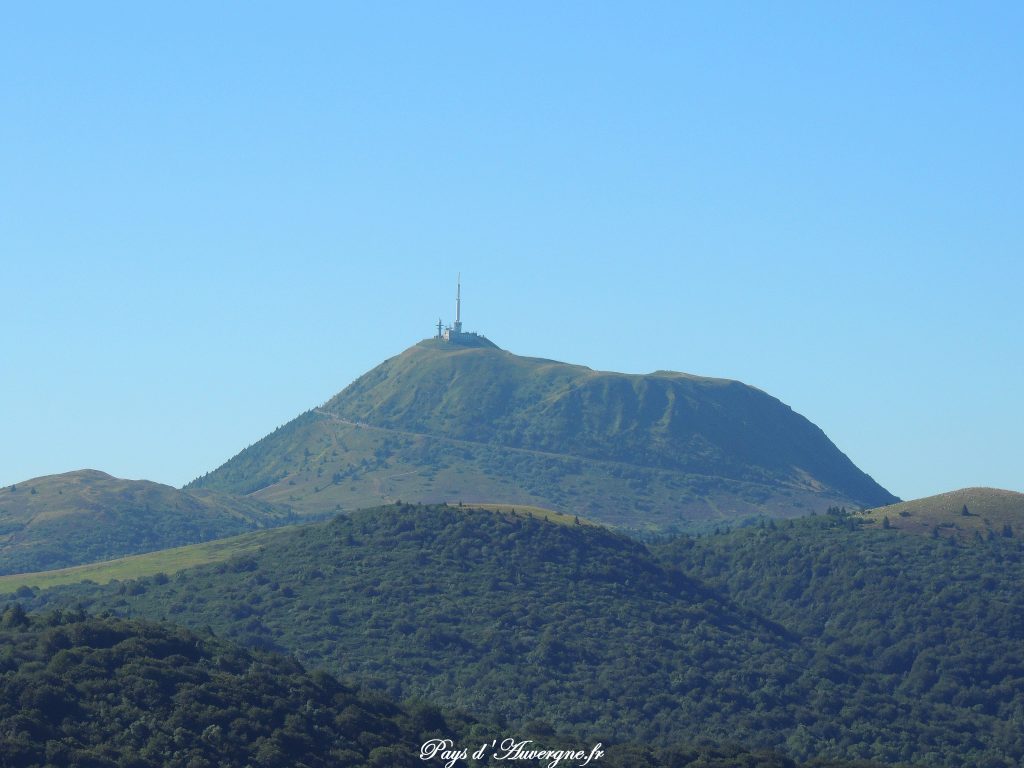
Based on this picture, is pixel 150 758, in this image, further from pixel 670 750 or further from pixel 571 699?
pixel 571 699

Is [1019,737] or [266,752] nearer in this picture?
[266,752]

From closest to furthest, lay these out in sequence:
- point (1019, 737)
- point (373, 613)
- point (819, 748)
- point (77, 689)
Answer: point (77, 689) < point (819, 748) < point (1019, 737) < point (373, 613)

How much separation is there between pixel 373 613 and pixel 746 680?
4418cm

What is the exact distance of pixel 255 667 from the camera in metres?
107

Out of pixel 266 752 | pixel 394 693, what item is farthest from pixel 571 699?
pixel 266 752

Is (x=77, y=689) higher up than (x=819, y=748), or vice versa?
(x=77, y=689)

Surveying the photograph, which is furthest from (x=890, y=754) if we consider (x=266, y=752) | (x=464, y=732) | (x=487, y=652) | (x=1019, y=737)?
(x=266, y=752)

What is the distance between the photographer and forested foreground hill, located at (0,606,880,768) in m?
85.8

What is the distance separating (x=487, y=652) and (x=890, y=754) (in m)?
47.1

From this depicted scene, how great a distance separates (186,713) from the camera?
299 ft

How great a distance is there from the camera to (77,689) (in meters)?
91.5

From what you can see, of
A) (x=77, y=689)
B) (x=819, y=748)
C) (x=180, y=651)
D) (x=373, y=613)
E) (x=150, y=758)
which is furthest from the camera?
(x=373, y=613)

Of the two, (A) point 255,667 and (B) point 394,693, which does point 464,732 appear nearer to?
(A) point 255,667

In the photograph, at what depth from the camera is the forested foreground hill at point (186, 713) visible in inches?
3376
